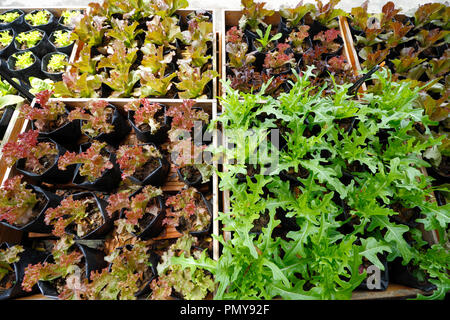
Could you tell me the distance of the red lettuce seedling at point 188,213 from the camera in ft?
4.61

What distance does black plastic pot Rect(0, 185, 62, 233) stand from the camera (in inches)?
56.1

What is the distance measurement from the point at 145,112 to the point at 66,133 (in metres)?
0.61

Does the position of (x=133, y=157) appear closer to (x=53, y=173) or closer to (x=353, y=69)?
(x=53, y=173)

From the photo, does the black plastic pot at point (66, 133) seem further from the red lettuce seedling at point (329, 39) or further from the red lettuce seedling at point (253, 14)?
the red lettuce seedling at point (329, 39)

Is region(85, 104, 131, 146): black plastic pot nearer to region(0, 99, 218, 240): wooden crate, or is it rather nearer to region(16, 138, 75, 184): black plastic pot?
region(0, 99, 218, 240): wooden crate

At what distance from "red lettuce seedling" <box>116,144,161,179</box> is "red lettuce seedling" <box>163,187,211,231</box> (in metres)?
0.31

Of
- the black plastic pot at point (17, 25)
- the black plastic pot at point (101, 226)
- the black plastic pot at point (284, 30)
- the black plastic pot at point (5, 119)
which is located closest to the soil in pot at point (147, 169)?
the black plastic pot at point (101, 226)

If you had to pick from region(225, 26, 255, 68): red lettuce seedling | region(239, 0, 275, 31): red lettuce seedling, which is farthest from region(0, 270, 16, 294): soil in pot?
region(239, 0, 275, 31): red lettuce seedling

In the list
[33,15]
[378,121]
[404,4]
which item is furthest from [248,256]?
[404,4]

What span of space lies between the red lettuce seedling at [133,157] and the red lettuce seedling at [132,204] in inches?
5.3

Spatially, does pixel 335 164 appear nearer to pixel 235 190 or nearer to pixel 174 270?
pixel 235 190

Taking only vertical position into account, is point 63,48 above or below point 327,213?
above

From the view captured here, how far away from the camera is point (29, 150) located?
1.52m

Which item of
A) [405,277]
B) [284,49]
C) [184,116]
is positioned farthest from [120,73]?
[405,277]
